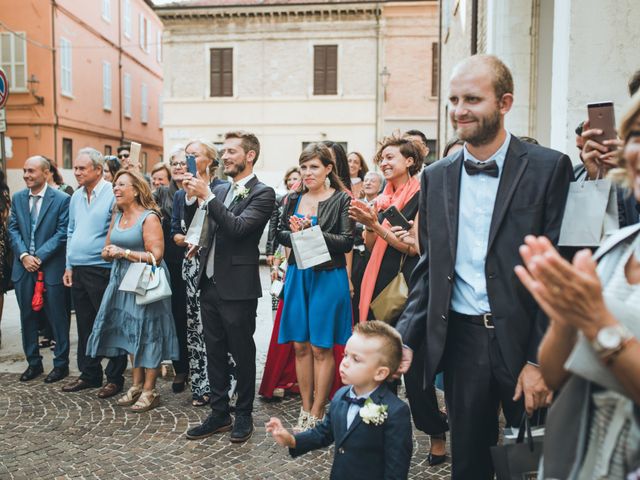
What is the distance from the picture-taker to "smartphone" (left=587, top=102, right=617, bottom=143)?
254cm

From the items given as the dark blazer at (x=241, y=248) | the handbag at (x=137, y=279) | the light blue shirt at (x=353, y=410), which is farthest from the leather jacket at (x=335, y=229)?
the light blue shirt at (x=353, y=410)

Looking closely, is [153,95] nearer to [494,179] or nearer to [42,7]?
[42,7]

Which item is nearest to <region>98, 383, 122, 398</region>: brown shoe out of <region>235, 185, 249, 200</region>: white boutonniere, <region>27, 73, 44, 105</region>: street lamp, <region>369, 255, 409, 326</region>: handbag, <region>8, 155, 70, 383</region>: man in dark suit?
<region>8, 155, 70, 383</region>: man in dark suit

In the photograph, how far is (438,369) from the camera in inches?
108

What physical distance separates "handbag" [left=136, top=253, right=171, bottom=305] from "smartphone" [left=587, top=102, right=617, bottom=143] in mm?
3804

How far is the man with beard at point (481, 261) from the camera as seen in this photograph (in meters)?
2.54

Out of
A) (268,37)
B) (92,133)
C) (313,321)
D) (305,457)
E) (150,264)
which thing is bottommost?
(305,457)

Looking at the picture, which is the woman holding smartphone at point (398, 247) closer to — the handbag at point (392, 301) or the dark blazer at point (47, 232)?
the handbag at point (392, 301)

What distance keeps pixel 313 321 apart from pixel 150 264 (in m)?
1.65

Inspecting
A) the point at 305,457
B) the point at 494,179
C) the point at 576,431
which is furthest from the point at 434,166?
the point at 305,457

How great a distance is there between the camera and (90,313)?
19.6 ft

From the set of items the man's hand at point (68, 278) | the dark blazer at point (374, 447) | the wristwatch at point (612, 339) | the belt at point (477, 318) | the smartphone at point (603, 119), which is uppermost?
the smartphone at point (603, 119)

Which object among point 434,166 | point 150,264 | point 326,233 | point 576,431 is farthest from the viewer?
point 150,264

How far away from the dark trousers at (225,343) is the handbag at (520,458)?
2.75m
